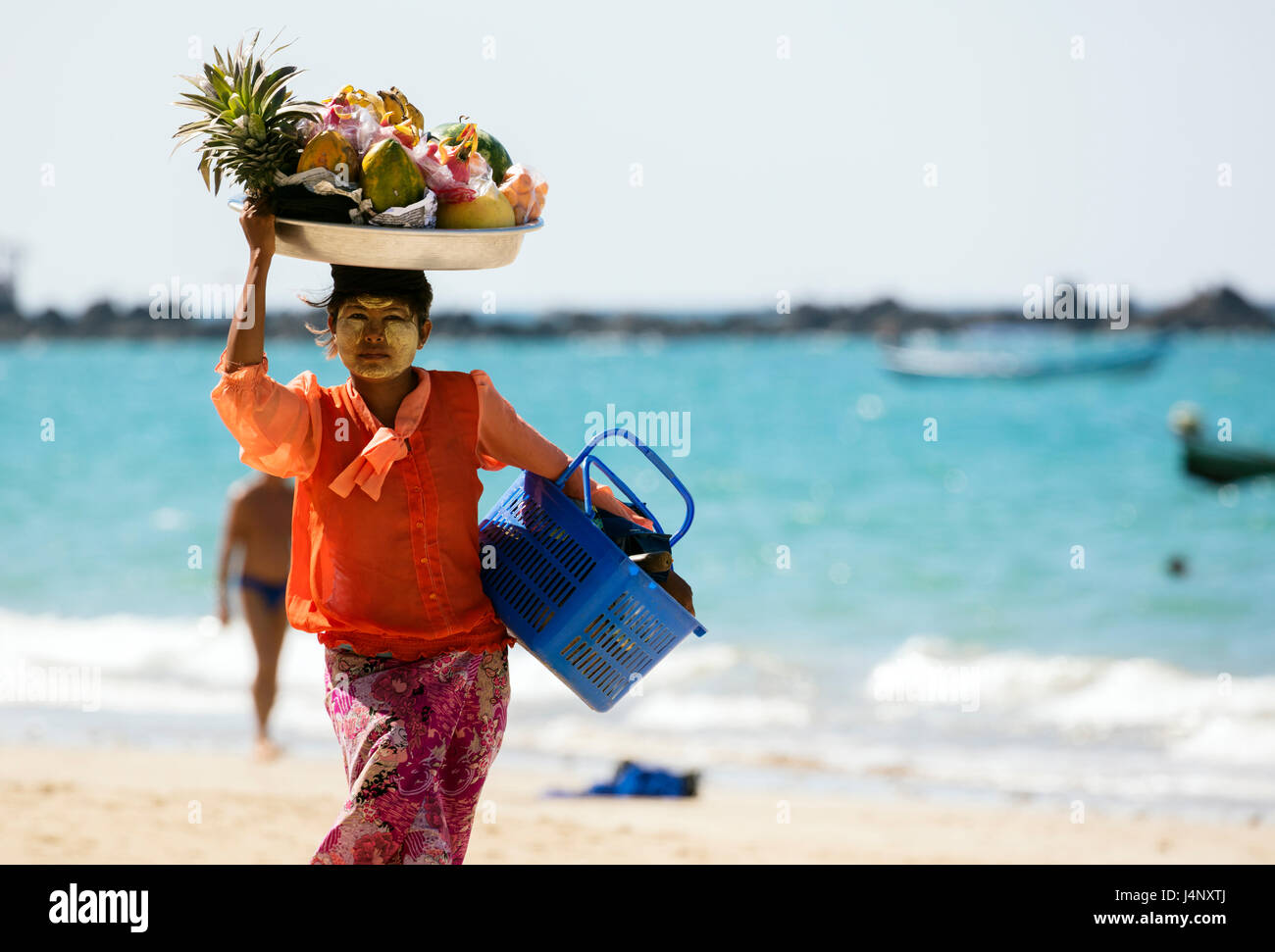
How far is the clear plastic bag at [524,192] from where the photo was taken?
11.2ft

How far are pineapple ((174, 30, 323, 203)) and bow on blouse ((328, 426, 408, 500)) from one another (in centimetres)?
60

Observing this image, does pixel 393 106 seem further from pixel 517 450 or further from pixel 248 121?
pixel 517 450

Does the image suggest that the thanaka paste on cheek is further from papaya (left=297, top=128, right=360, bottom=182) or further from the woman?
papaya (left=297, top=128, right=360, bottom=182)

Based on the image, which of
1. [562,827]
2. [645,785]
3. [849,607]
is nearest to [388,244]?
[562,827]

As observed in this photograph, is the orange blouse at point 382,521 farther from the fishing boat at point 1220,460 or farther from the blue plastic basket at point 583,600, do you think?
the fishing boat at point 1220,460

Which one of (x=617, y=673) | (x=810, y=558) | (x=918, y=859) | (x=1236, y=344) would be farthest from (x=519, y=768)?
(x=1236, y=344)

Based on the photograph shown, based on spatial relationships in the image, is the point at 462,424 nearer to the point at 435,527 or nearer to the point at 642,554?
the point at 435,527

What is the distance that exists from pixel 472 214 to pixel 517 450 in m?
0.59

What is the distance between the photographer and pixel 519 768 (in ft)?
26.8

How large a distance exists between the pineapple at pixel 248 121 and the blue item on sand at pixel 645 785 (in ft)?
16.0

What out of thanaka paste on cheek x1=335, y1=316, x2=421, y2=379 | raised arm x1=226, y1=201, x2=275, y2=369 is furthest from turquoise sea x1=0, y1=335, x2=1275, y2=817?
raised arm x1=226, y1=201, x2=275, y2=369

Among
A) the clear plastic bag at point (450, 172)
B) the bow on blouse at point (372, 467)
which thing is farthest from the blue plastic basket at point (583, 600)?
the clear plastic bag at point (450, 172)

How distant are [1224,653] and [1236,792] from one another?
3.35 metres
